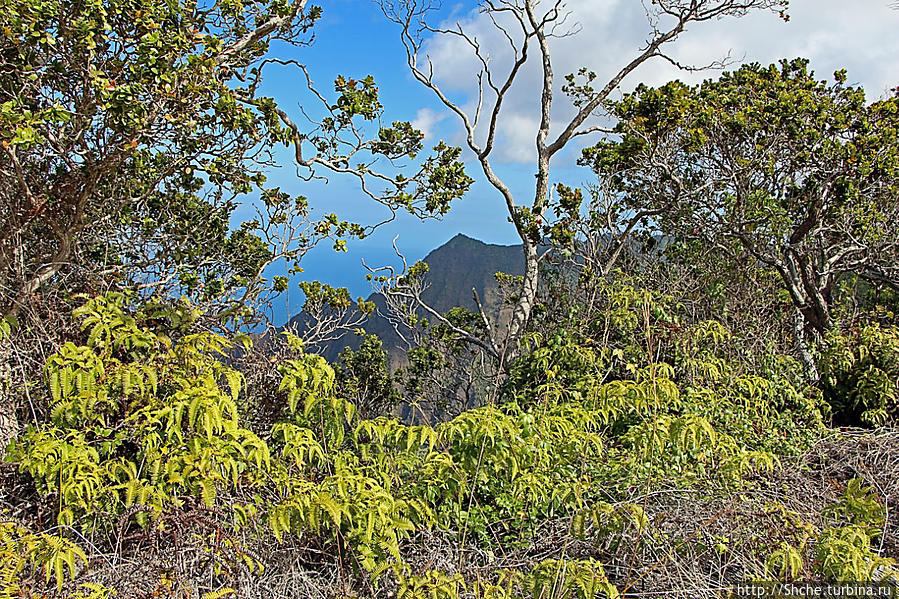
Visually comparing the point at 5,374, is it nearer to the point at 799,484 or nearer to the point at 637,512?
the point at 637,512

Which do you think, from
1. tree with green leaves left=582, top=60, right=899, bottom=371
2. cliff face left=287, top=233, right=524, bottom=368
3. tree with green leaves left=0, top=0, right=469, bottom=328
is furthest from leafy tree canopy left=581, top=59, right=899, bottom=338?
cliff face left=287, top=233, right=524, bottom=368

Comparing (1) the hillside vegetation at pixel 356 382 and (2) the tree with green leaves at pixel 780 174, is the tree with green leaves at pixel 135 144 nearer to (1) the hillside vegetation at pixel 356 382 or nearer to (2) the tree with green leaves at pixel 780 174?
(1) the hillside vegetation at pixel 356 382

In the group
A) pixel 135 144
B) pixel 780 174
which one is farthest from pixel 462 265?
pixel 135 144

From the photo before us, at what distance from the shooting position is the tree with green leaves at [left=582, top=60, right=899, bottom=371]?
600 centimetres

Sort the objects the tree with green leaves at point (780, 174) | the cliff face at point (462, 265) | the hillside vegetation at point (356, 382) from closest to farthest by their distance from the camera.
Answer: the hillside vegetation at point (356, 382), the tree with green leaves at point (780, 174), the cliff face at point (462, 265)

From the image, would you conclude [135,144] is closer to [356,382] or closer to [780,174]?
[356,382]

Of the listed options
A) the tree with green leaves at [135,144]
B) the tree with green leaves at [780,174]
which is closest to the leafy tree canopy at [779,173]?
the tree with green leaves at [780,174]

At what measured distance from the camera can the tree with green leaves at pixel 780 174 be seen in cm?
600

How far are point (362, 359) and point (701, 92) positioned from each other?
5.56 metres

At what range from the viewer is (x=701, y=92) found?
724 cm

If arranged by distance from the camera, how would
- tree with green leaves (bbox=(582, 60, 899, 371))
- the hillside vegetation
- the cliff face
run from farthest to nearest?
the cliff face < tree with green leaves (bbox=(582, 60, 899, 371)) < the hillside vegetation

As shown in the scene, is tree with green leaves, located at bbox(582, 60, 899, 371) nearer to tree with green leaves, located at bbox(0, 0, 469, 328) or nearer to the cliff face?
tree with green leaves, located at bbox(0, 0, 469, 328)

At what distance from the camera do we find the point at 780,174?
6453mm

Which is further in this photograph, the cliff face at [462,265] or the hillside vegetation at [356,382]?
the cliff face at [462,265]
